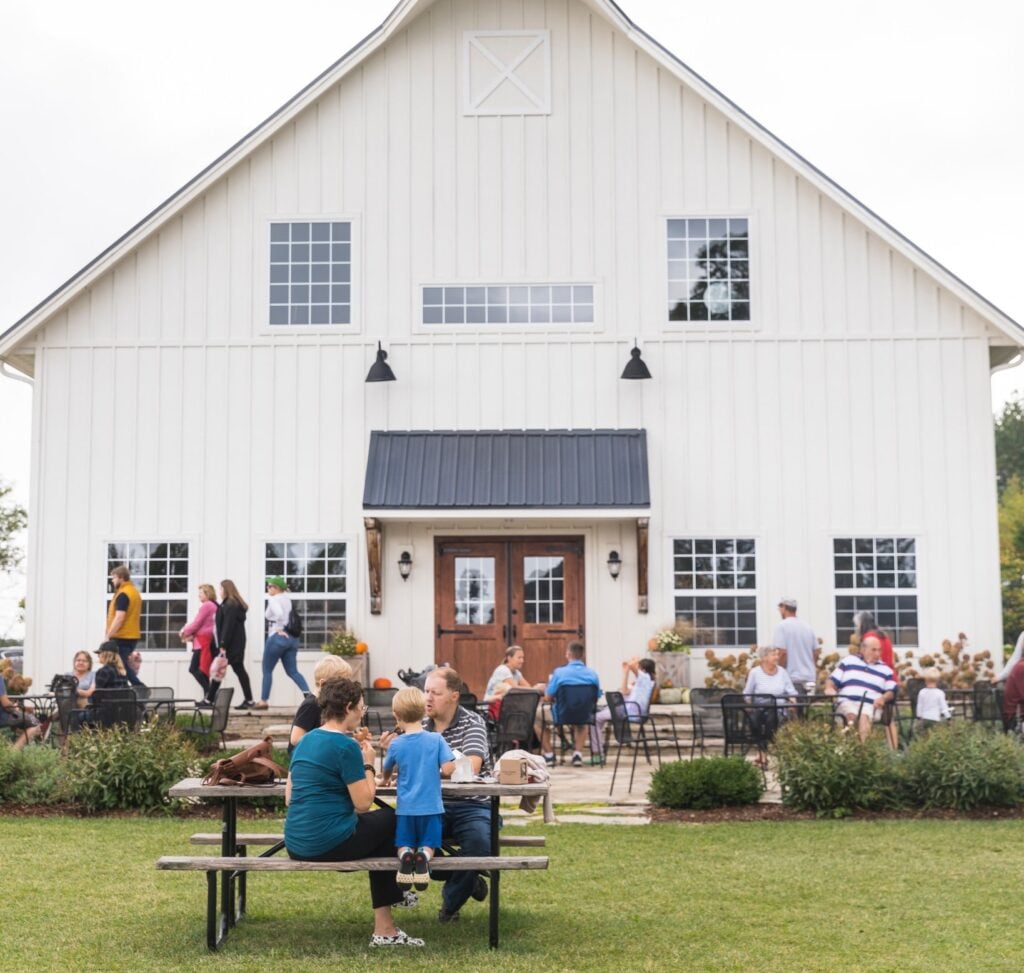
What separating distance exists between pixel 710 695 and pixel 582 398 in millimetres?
3765

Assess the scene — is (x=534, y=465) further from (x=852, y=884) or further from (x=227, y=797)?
(x=227, y=797)

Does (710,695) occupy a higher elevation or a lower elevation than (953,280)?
lower

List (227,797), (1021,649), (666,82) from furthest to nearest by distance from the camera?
(666,82) < (1021,649) < (227,797)

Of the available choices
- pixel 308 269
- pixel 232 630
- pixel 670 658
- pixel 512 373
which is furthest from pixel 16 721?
pixel 670 658

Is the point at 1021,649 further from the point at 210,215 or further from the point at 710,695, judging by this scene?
the point at 210,215

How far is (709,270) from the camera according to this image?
17.5m

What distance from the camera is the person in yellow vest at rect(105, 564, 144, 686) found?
16078 millimetres

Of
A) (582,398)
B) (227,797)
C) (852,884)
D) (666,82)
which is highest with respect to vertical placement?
(666,82)

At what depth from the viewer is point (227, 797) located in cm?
684

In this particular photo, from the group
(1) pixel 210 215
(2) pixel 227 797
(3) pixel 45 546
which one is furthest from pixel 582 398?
(2) pixel 227 797

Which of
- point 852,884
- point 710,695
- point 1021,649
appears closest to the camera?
point 852,884

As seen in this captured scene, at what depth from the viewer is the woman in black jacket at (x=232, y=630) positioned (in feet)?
53.1

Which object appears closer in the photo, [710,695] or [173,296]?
[710,695]

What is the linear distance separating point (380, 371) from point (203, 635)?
364 centimetres
